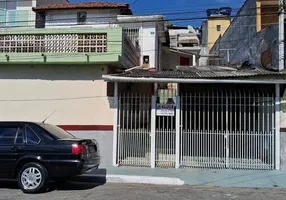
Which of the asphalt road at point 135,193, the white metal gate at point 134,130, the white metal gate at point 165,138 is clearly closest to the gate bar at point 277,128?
the asphalt road at point 135,193

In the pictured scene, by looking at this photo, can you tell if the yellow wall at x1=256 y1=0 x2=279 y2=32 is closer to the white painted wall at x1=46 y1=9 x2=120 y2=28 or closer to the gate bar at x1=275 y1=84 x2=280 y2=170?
the gate bar at x1=275 y1=84 x2=280 y2=170

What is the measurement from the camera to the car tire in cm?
802

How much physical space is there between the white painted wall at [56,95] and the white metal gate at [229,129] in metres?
2.69

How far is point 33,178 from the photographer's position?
8.06 m

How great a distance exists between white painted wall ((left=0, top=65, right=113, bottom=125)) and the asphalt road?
3.19m

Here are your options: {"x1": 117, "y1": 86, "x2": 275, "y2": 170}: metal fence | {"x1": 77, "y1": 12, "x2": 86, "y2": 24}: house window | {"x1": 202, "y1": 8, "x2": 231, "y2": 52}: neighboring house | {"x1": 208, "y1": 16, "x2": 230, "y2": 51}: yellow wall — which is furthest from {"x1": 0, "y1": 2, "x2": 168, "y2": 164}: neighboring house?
{"x1": 208, "y1": 16, "x2": 230, "y2": 51}: yellow wall

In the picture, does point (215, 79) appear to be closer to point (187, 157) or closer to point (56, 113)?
point (187, 157)

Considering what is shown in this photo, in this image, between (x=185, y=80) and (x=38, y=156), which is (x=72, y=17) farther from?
(x=38, y=156)

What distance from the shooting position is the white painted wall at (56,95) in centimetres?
1202

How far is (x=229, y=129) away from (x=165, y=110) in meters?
2.11

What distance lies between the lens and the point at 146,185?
9516 mm

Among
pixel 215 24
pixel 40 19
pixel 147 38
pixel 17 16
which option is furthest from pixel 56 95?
pixel 215 24

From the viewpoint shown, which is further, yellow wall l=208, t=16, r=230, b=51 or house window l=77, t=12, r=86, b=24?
yellow wall l=208, t=16, r=230, b=51

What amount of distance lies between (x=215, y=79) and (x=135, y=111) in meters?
2.75
